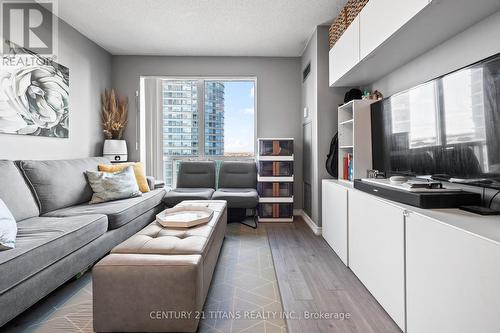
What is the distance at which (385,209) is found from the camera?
159 cm

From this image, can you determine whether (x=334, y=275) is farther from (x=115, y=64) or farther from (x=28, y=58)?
(x=115, y=64)

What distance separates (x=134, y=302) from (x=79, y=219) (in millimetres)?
1066

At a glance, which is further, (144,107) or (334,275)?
(144,107)

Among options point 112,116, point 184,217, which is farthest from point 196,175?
point 184,217

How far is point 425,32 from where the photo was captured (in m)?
1.60

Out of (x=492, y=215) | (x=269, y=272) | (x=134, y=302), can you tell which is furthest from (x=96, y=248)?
(x=492, y=215)

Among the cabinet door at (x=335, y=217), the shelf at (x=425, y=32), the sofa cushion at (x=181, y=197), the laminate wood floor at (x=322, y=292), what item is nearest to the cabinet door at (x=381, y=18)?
the shelf at (x=425, y=32)

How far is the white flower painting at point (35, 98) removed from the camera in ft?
7.98

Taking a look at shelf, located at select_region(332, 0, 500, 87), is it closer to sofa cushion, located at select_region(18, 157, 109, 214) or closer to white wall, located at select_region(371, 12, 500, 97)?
white wall, located at select_region(371, 12, 500, 97)

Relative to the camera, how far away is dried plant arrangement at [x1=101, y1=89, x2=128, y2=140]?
3.95 meters

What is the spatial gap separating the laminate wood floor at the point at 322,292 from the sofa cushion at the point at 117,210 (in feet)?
4.75

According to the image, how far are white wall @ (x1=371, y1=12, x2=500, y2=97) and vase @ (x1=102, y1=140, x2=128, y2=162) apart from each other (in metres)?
3.56

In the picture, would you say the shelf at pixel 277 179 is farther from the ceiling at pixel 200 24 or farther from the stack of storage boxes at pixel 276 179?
the ceiling at pixel 200 24

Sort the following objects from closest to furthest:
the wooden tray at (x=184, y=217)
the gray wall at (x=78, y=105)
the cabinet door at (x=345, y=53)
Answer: the wooden tray at (x=184, y=217) → the cabinet door at (x=345, y=53) → the gray wall at (x=78, y=105)
